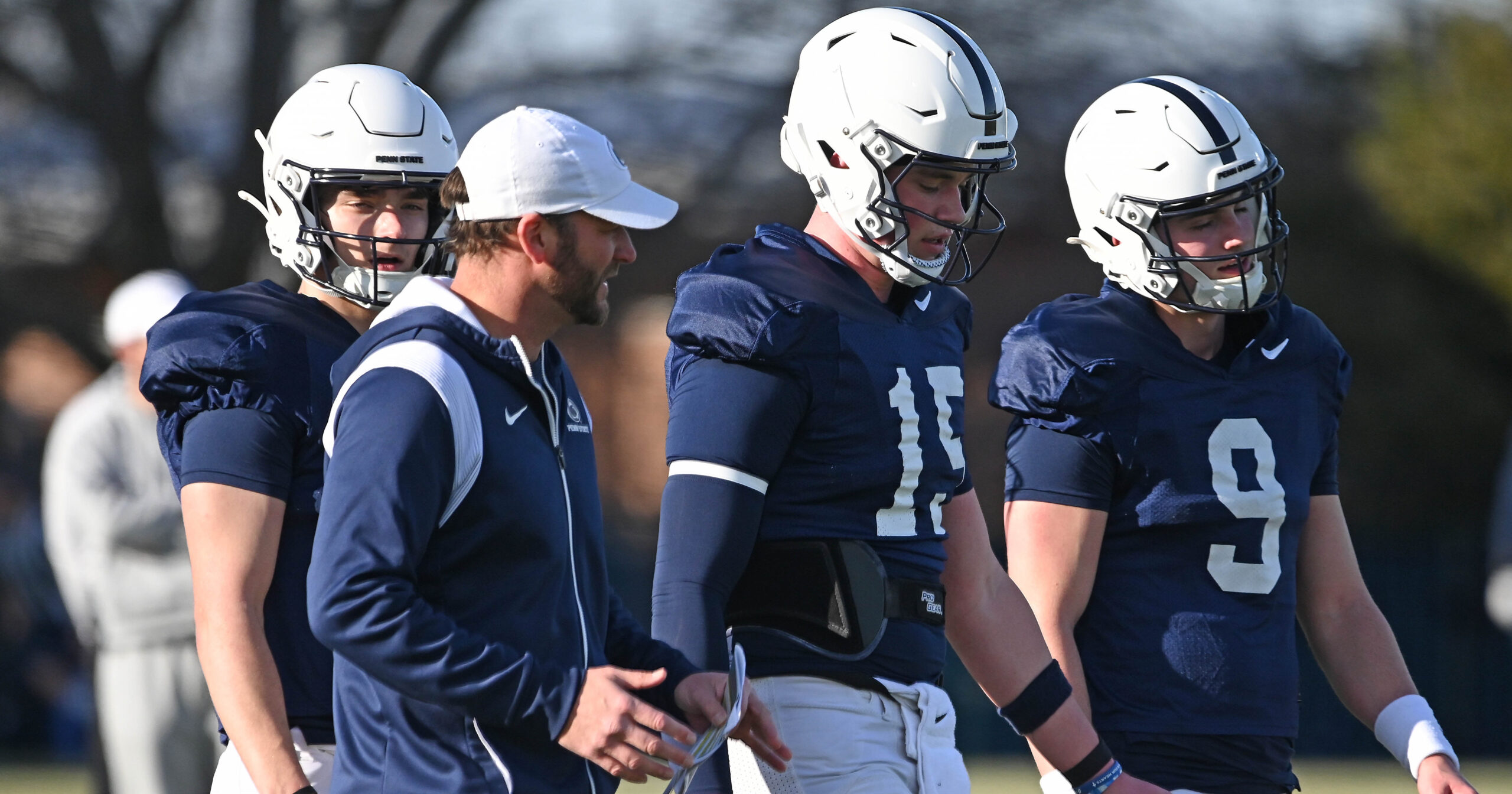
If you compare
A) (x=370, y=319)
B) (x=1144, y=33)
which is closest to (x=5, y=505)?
(x=1144, y=33)

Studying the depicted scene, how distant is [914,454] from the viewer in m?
3.21

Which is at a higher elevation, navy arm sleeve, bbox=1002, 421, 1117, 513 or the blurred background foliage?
navy arm sleeve, bbox=1002, 421, 1117, 513

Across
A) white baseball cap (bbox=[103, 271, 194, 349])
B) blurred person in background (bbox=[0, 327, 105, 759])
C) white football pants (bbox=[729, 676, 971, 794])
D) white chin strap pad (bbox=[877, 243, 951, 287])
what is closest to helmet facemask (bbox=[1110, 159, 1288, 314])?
white chin strap pad (bbox=[877, 243, 951, 287])

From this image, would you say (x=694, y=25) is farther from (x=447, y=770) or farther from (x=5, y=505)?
(x=447, y=770)

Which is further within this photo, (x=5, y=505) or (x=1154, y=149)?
(x=5, y=505)

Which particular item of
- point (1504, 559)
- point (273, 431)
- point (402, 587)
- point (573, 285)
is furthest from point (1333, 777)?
point (402, 587)

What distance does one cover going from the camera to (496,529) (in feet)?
8.54

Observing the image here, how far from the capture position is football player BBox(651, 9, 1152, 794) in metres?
3.06

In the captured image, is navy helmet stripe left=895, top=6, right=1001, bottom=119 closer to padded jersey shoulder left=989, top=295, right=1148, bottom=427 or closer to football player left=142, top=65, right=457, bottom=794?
padded jersey shoulder left=989, top=295, right=1148, bottom=427

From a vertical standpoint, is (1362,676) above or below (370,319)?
below

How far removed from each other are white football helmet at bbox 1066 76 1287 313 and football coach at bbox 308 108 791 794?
1267 millimetres

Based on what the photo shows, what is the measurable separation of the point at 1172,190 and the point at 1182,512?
639 millimetres

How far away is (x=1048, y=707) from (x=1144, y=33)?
8.56m

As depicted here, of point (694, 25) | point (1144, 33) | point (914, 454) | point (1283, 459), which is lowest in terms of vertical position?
point (1144, 33)
